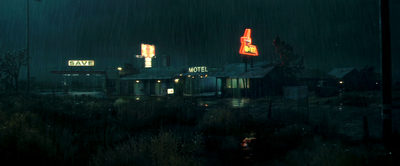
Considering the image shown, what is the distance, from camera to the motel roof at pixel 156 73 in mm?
40906

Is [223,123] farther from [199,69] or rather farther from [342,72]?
[342,72]

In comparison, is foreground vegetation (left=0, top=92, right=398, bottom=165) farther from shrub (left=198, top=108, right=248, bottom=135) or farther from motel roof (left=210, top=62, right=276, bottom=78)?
motel roof (left=210, top=62, right=276, bottom=78)

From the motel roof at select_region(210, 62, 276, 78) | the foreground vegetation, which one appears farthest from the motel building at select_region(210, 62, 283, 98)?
the foreground vegetation

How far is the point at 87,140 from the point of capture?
870 cm

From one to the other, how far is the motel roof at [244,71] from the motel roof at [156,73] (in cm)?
758

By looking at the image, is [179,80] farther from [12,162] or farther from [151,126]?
[12,162]

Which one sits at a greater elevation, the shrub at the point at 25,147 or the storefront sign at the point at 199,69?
the storefront sign at the point at 199,69

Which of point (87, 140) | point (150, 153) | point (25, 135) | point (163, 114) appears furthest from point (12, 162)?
point (163, 114)

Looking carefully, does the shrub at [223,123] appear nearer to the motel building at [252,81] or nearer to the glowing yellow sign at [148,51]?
the motel building at [252,81]

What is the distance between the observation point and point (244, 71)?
34.6 metres

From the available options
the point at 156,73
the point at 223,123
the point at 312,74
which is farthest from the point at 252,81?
the point at 223,123

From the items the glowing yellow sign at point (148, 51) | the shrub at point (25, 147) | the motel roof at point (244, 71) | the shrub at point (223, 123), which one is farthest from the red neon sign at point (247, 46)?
the glowing yellow sign at point (148, 51)

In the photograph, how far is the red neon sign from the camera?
34.0 m

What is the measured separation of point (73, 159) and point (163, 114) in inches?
297
